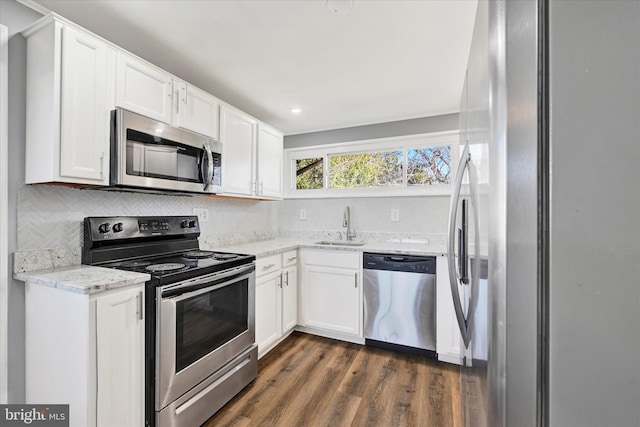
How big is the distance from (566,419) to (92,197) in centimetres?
229

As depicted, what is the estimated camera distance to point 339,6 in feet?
4.93

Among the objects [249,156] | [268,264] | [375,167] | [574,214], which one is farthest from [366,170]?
[574,214]

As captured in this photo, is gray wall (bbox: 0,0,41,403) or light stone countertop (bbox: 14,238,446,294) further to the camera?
gray wall (bbox: 0,0,41,403)

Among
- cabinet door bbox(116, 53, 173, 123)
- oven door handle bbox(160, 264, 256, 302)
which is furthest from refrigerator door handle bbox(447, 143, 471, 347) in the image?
cabinet door bbox(116, 53, 173, 123)

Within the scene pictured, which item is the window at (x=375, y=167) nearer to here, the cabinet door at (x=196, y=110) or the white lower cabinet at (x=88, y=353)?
the cabinet door at (x=196, y=110)

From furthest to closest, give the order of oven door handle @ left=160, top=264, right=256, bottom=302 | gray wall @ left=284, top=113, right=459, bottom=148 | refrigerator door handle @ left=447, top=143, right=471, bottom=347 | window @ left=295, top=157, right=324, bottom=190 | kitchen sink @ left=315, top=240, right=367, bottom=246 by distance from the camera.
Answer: window @ left=295, top=157, right=324, bottom=190 → kitchen sink @ left=315, top=240, right=367, bottom=246 → gray wall @ left=284, top=113, right=459, bottom=148 → oven door handle @ left=160, top=264, right=256, bottom=302 → refrigerator door handle @ left=447, top=143, right=471, bottom=347

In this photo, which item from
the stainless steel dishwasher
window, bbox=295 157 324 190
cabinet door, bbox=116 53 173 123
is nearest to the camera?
cabinet door, bbox=116 53 173 123

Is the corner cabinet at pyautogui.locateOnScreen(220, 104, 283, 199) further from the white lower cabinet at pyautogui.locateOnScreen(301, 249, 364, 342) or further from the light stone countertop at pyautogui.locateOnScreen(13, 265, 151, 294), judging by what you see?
the light stone countertop at pyautogui.locateOnScreen(13, 265, 151, 294)

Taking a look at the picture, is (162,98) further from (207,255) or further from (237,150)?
(207,255)

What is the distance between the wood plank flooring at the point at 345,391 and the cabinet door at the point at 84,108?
1.63m

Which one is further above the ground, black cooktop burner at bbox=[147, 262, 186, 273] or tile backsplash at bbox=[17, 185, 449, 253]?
tile backsplash at bbox=[17, 185, 449, 253]

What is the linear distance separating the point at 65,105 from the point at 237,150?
1.27 metres

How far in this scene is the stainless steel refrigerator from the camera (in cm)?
33

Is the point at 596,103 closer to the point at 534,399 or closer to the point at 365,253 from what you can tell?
the point at 534,399
